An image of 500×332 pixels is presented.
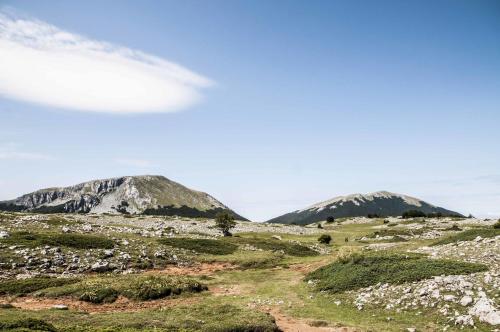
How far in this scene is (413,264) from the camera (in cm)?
2981

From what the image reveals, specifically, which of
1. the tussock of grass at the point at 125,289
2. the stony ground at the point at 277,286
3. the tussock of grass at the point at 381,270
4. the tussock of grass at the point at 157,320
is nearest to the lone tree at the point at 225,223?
the stony ground at the point at 277,286

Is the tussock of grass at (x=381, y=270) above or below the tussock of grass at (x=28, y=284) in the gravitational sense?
above

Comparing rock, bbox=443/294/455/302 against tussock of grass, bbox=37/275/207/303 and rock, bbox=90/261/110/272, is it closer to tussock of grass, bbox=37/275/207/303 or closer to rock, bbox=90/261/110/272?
tussock of grass, bbox=37/275/207/303

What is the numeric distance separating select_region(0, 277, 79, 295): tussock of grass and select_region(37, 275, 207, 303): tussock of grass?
135 centimetres

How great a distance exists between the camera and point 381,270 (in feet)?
99.3

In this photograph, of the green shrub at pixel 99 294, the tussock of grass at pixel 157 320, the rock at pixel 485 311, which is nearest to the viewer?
the rock at pixel 485 311

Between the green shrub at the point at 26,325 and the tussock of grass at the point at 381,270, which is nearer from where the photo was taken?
the green shrub at the point at 26,325

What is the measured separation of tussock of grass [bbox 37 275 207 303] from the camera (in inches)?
1161

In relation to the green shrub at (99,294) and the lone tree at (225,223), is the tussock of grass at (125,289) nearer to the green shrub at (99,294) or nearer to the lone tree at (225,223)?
the green shrub at (99,294)

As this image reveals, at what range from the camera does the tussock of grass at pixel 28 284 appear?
3030 centimetres

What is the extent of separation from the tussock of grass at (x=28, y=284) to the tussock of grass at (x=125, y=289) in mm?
1353

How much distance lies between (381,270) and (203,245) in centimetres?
2800

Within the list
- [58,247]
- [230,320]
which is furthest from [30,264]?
[230,320]

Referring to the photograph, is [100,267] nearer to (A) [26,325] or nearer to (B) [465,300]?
(A) [26,325]
